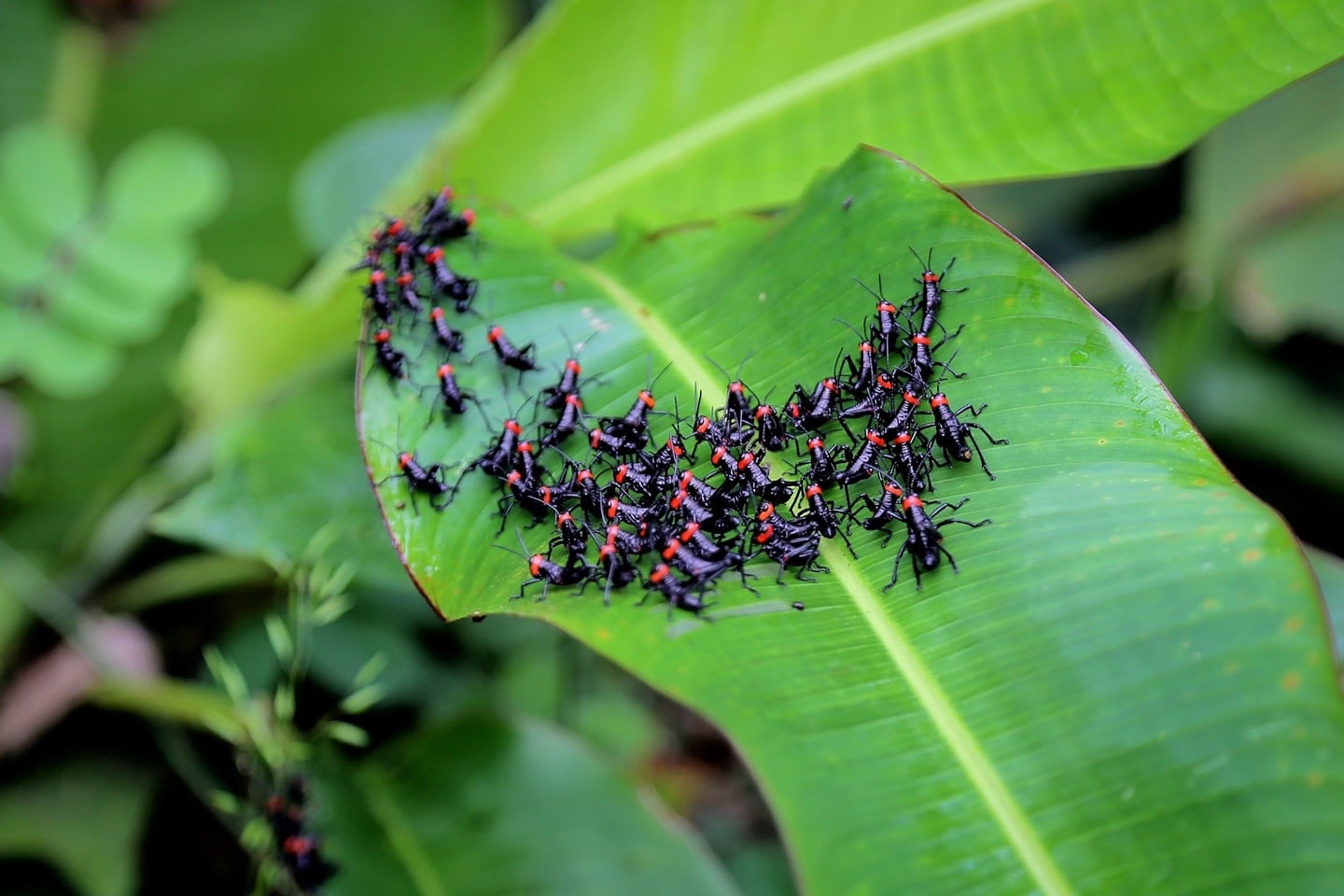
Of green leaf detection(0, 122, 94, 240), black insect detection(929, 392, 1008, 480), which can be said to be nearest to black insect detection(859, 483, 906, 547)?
black insect detection(929, 392, 1008, 480)

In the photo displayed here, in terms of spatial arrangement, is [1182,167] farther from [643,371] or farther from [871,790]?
[871,790]

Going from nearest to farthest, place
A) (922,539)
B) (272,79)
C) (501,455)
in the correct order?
(922,539) < (501,455) < (272,79)

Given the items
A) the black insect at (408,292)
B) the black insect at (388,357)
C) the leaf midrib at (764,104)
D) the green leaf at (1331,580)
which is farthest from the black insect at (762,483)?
the green leaf at (1331,580)

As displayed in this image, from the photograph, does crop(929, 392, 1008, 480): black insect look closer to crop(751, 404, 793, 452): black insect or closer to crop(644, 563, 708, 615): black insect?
crop(751, 404, 793, 452): black insect

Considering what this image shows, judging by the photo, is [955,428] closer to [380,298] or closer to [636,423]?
[636,423]

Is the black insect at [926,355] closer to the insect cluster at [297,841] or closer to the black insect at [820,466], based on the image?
the black insect at [820,466]

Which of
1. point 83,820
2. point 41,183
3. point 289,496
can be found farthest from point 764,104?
point 83,820
